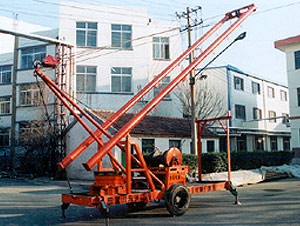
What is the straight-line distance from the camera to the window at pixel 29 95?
2628cm

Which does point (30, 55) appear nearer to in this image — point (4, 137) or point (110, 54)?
point (110, 54)

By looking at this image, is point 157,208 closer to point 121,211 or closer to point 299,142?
point 121,211

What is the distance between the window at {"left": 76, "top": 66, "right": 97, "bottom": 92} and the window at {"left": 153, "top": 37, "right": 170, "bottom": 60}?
620 cm

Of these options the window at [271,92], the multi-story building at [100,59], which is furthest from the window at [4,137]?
the window at [271,92]

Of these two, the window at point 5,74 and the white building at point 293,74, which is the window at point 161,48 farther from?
the window at point 5,74

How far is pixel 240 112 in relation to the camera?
1519 inches

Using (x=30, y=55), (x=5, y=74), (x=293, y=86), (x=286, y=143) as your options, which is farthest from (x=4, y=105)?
(x=286, y=143)

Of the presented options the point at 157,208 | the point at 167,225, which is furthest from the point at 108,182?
the point at 157,208

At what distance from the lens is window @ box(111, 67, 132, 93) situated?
93.0 ft

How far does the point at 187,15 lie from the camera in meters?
19.7

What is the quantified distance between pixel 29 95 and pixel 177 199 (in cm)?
2221

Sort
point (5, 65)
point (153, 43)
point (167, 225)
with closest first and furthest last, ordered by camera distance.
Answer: point (167, 225) → point (153, 43) → point (5, 65)

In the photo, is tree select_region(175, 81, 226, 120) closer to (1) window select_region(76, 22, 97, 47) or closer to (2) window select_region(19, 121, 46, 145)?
(1) window select_region(76, 22, 97, 47)

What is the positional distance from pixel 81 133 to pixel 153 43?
13.3m
